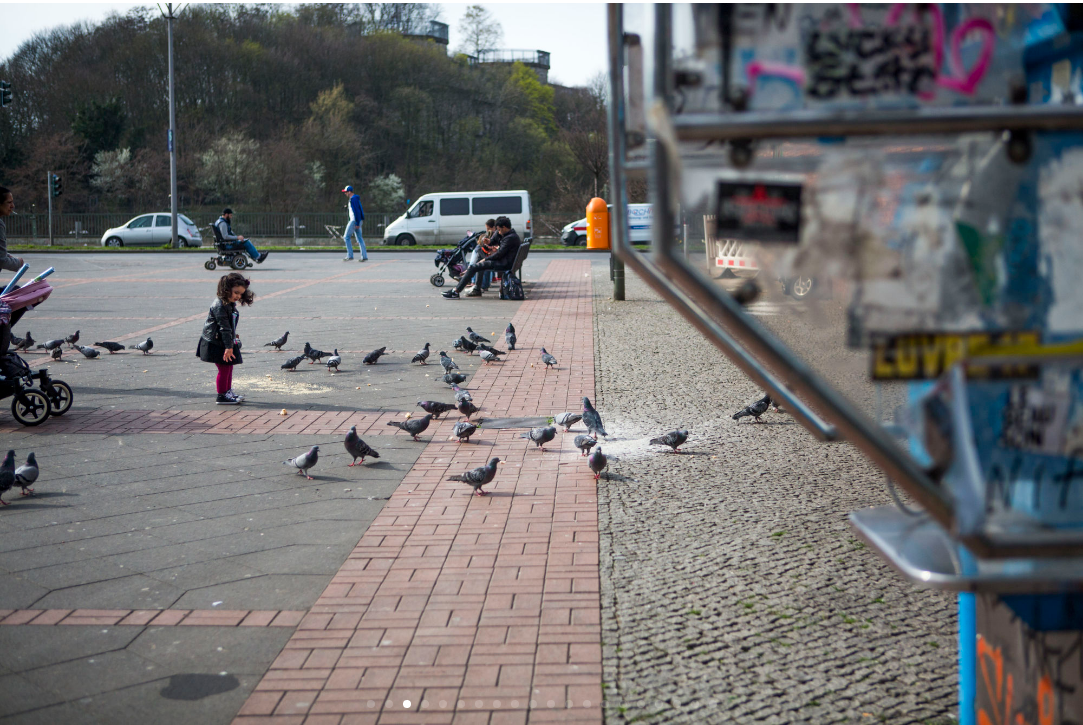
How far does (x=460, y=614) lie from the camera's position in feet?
13.0

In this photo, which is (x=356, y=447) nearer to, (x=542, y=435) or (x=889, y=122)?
(x=542, y=435)

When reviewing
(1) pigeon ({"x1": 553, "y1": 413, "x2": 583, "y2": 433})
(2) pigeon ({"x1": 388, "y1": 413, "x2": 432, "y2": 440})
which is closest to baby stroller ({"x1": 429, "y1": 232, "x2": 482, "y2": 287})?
(1) pigeon ({"x1": 553, "y1": 413, "x2": 583, "y2": 433})

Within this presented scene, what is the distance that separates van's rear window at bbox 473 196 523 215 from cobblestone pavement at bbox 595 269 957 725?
29.2 metres

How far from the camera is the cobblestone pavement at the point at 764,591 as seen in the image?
125 inches

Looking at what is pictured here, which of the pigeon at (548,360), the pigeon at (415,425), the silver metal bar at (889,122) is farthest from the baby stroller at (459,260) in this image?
the silver metal bar at (889,122)

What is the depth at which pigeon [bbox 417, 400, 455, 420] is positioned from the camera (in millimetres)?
7465

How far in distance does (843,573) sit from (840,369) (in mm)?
2703

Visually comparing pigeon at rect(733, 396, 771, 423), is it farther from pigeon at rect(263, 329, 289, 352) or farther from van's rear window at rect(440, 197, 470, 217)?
van's rear window at rect(440, 197, 470, 217)

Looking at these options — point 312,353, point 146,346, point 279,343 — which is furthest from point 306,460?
point 146,346

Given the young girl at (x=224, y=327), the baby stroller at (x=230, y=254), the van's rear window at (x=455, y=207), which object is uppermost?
the van's rear window at (x=455, y=207)

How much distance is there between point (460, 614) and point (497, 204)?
3271 centimetres

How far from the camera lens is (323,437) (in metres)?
7.11

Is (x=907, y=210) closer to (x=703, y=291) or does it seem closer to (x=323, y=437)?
(x=703, y=291)

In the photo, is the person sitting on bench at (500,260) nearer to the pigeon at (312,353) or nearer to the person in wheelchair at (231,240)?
the pigeon at (312,353)
